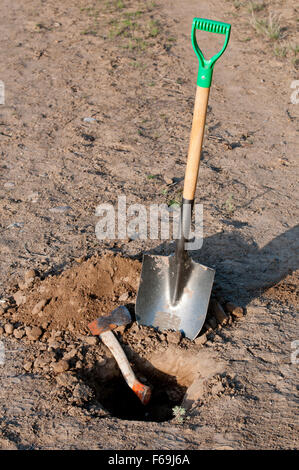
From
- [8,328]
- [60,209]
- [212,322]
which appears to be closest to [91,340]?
[8,328]

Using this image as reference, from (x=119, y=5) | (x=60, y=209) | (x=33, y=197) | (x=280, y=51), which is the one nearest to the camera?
(x=60, y=209)

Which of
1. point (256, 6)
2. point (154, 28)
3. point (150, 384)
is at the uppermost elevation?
point (256, 6)

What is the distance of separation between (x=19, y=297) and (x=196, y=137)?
5.17 ft

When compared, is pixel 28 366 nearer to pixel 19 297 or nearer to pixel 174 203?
pixel 19 297

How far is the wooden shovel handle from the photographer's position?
9.59 feet

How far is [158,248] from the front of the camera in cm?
404

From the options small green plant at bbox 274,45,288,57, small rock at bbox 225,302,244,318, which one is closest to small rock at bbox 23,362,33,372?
small rock at bbox 225,302,244,318

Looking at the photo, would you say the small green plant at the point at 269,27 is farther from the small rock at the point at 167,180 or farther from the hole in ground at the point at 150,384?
the hole in ground at the point at 150,384

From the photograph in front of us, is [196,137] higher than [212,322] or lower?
higher

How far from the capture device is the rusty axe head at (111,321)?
332 cm

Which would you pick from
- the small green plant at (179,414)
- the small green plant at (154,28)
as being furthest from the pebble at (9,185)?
the small green plant at (154,28)

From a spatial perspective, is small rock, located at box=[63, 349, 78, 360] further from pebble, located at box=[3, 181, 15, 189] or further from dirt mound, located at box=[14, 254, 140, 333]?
pebble, located at box=[3, 181, 15, 189]

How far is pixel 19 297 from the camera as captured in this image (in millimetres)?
3596
